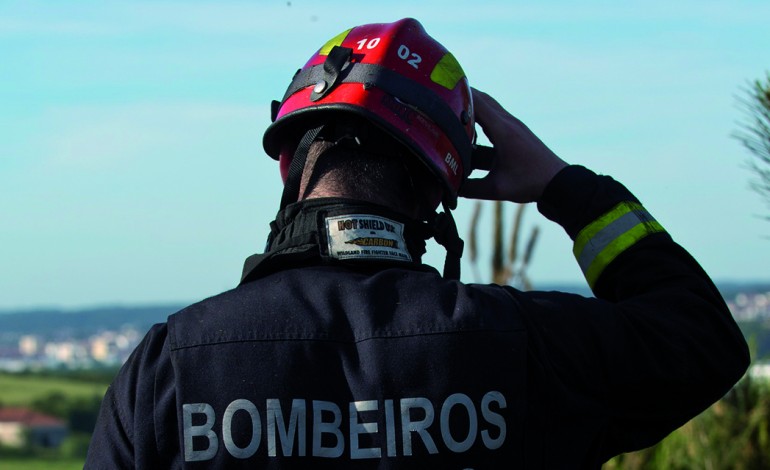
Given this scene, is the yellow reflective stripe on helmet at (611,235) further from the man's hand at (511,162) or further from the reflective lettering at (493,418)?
the reflective lettering at (493,418)

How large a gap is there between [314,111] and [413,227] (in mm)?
356

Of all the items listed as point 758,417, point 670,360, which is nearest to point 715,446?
point 758,417

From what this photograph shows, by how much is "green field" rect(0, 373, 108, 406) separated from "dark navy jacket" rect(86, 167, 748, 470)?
2920cm

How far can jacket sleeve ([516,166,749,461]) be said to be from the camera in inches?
98.4

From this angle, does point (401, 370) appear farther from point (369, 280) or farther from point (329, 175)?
point (329, 175)

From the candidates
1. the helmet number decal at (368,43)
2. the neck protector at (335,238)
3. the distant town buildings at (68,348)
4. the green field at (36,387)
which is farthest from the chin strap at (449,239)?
the distant town buildings at (68,348)

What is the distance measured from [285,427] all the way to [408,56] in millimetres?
1027

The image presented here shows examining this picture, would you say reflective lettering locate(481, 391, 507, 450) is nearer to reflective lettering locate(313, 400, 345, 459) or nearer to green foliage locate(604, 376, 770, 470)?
reflective lettering locate(313, 400, 345, 459)

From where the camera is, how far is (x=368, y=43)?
116 inches

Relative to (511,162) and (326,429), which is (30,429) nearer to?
(511,162)

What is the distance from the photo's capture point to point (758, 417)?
261 inches

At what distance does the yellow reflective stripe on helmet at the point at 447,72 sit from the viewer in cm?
298

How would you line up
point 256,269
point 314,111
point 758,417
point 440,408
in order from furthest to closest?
point 758,417
point 314,111
point 256,269
point 440,408

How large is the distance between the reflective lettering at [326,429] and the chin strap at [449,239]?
57cm
